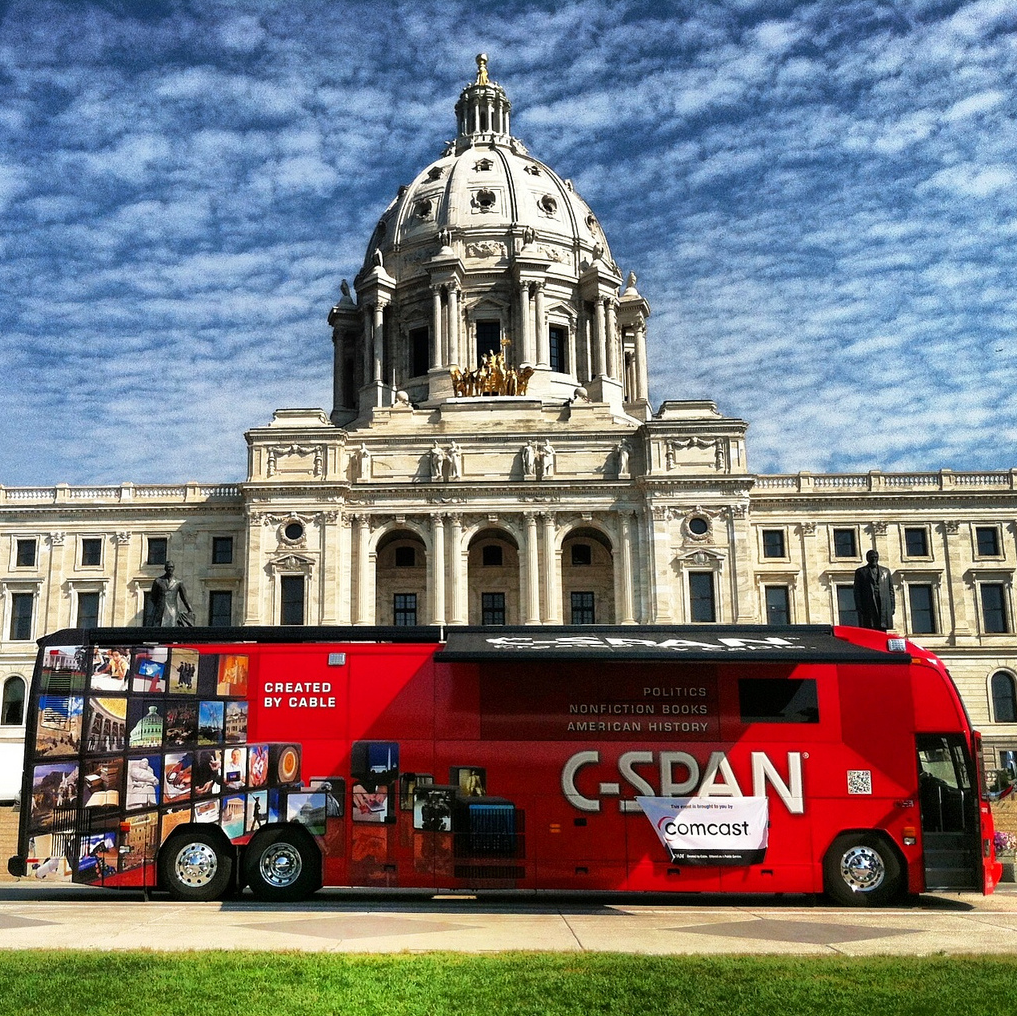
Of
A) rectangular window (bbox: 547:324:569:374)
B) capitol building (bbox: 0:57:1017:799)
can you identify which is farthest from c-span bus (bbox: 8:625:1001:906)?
rectangular window (bbox: 547:324:569:374)

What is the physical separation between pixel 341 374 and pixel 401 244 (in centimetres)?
1077

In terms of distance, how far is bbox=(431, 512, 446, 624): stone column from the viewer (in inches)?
2457

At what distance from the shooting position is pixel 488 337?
83.7 m

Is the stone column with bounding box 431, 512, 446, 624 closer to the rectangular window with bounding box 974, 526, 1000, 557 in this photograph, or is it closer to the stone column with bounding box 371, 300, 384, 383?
the stone column with bounding box 371, 300, 384, 383

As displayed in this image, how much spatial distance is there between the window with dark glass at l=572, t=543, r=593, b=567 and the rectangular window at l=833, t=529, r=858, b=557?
13747 mm

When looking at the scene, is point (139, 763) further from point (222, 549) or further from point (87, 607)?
point (87, 607)

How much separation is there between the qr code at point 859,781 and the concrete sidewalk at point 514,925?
6.69 feet

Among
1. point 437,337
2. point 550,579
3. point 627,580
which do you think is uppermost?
point 437,337

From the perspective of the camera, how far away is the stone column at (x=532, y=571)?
204 ft

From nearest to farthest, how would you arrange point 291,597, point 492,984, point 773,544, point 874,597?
point 492,984 → point 874,597 → point 291,597 → point 773,544

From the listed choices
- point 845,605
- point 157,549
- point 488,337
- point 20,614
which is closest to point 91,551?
point 157,549

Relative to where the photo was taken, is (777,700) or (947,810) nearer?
(947,810)

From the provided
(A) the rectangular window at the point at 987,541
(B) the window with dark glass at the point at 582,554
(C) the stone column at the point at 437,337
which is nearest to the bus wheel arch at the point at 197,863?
(B) the window with dark glass at the point at 582,554

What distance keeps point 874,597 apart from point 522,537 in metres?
30.3
